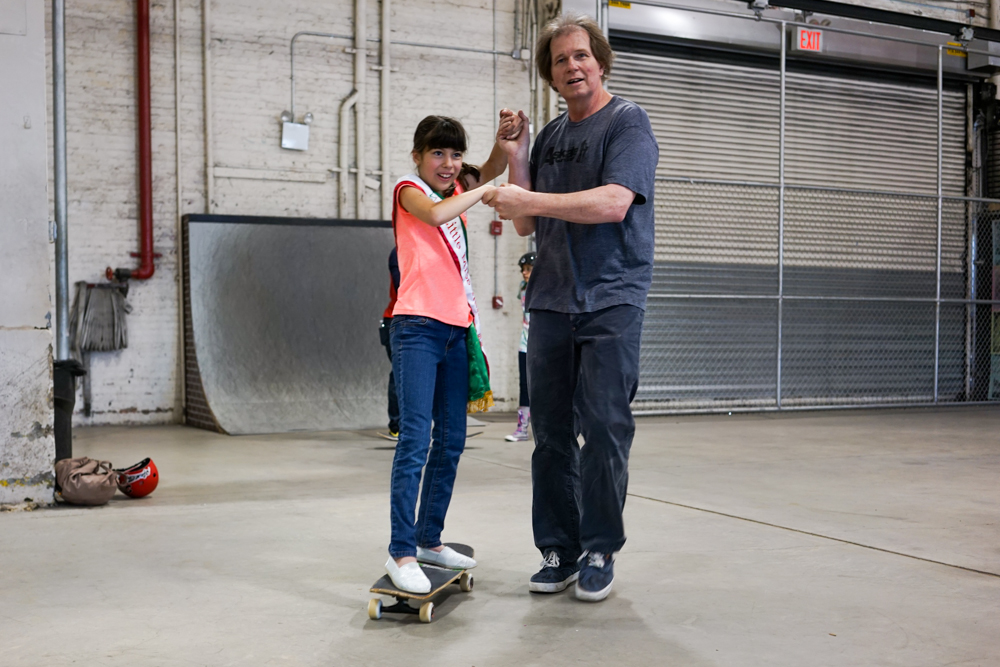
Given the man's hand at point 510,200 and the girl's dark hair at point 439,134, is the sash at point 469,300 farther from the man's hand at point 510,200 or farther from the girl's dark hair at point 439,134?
→ the man's hand at point 510,200

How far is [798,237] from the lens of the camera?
11180 mm

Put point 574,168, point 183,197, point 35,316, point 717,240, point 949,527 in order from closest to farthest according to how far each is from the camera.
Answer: point 574,168, point 949,527, point 35,316, point 183,197, point 717,240

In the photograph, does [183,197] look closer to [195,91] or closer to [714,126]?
[195,91]

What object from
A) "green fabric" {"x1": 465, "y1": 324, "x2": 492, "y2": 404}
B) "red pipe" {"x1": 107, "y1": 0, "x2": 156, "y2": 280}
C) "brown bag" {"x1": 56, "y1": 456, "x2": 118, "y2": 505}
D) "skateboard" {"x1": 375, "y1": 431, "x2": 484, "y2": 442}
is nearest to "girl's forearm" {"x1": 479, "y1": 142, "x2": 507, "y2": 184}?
"green fabric" {"x1": 465, "y1": 324, "x2": 492, "y2": 404}

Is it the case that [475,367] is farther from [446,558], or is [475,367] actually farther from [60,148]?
[60,148]

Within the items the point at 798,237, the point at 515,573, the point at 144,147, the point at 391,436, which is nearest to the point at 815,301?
the point at 798,237

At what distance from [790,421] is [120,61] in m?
7.16

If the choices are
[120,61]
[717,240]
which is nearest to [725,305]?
[717,240]

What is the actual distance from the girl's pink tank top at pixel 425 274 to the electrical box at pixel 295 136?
647cm

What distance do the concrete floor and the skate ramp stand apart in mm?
2182

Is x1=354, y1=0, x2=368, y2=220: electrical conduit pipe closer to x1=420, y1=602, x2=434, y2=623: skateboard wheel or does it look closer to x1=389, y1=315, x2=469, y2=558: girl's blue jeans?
x1=389, y1=315, x2=469, y2=558: girl's blue jeans

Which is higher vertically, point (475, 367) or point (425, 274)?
point (425, 274)

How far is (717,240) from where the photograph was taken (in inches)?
421

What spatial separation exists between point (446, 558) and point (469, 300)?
87cm
